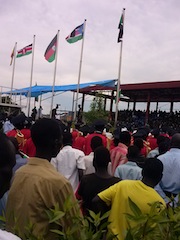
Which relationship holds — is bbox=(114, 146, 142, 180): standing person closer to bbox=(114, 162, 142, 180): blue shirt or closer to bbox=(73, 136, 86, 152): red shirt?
bbox=(114, 162, 142, 180): blue shirt

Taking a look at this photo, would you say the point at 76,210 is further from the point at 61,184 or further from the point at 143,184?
the point at 143,184

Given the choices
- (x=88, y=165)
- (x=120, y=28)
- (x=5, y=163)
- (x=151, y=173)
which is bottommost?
(x=88, y=165)

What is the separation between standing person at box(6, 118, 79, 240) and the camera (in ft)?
6.57

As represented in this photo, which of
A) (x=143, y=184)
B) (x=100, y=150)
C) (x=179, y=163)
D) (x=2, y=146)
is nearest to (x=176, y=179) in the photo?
(x=179, y=163)

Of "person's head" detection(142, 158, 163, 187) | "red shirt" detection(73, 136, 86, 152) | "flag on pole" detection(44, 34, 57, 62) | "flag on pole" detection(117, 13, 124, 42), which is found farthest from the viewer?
"flag on pole" detection(44, 34, 57, 62)

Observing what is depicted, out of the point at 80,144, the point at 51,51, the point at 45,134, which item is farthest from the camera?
the point at 51,51

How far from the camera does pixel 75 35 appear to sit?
19141 millimetres

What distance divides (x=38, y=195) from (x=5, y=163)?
1.06 ft

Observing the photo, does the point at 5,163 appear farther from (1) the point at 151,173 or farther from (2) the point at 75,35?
(2) the point at 75,35

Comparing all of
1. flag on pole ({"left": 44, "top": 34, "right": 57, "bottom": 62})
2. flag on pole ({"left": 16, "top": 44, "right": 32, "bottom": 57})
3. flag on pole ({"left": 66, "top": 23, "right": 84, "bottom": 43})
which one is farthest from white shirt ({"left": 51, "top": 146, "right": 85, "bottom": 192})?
flag on pole ({"left": 16, "top": 44, "right": 32, "bottom": 57})

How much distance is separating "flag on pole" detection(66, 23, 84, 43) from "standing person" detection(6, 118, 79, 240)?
17345 mm

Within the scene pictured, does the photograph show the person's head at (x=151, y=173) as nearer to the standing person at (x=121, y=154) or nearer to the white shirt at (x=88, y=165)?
the white shirt at (x=88, y=165)

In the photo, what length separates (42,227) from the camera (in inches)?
78.9

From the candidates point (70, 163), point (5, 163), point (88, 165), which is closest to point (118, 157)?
point (88, 165)
